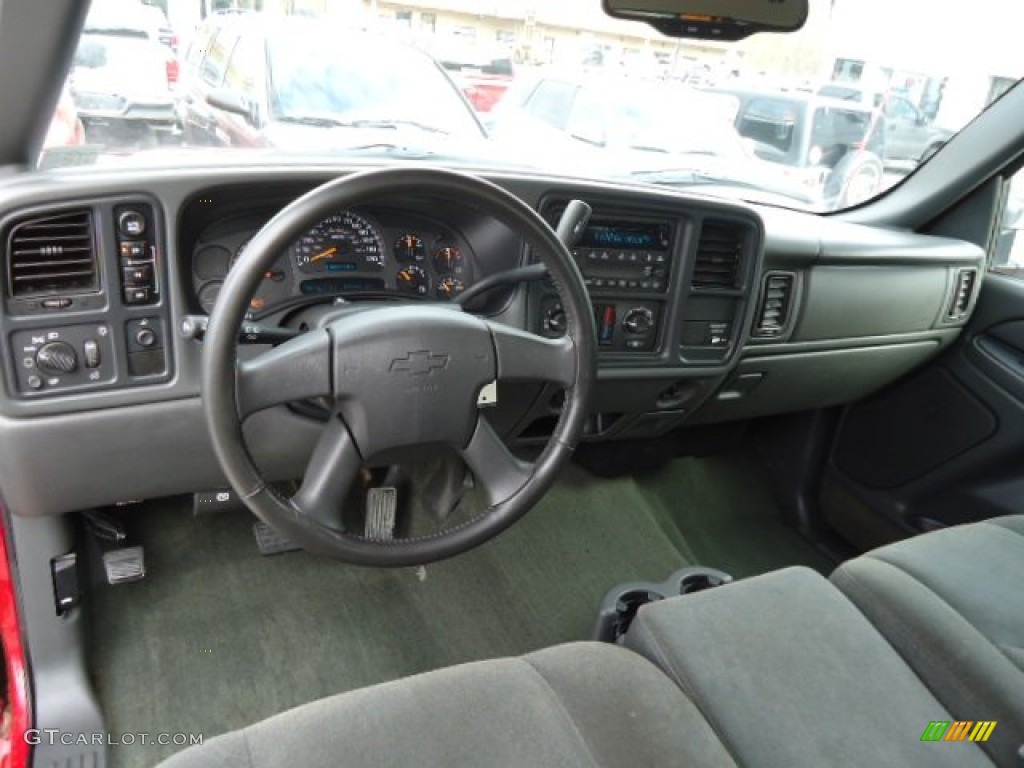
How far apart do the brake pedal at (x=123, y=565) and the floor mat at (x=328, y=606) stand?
82mm

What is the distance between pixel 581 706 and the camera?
1218mm

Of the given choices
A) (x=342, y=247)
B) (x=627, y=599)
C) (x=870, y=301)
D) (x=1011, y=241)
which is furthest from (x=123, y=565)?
(x=1011, y=241)

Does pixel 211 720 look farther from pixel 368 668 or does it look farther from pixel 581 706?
pixel 581 706

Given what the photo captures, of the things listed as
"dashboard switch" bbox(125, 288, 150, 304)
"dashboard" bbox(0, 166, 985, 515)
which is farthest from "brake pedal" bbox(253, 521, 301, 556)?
"dashboard switch" bbox(125, 288, 150, 304)

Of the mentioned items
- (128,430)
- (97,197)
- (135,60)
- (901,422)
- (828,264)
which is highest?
(135,60)

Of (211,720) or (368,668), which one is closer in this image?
(211,720)

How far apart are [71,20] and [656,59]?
1.40 m

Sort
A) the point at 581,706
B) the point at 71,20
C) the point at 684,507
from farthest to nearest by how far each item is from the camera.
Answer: the point at 684,507 → the point at 71,20 → the point at 581,706

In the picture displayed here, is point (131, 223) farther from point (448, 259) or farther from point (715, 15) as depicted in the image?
point (715, 15)

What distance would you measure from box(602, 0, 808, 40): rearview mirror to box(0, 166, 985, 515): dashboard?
363 mm

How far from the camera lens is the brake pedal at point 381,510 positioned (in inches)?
91.0

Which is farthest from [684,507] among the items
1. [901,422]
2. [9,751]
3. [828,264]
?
[9,751]

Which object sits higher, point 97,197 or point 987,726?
point 97,197

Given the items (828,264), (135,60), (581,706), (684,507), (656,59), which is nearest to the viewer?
(581,706)
